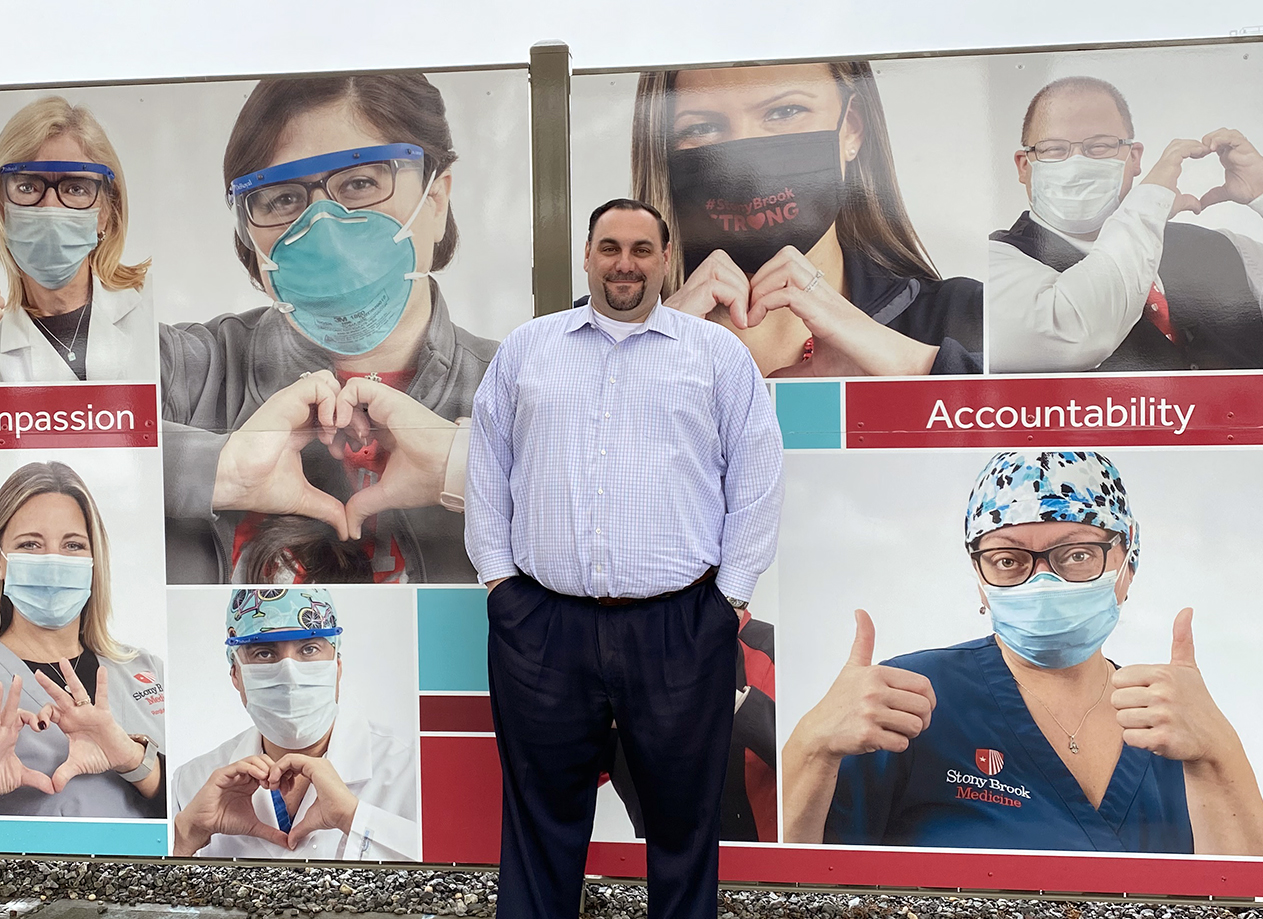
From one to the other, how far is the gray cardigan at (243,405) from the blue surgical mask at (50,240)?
0.34 metres

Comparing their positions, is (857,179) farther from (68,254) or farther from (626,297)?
(68,254)

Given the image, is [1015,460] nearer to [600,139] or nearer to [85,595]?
[600,139]

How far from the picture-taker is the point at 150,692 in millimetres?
2863

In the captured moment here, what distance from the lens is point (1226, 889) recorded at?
8.64ft

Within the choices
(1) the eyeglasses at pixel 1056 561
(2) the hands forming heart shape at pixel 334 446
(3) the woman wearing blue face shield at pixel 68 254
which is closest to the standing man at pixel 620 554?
(2) the hands forming heart shape at pixel 334 446

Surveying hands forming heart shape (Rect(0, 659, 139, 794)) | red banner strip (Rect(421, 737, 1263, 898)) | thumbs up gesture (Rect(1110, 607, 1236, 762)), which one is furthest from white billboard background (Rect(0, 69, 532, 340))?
thumbs up gesture (Rect(1110, 607, 1236, 762))

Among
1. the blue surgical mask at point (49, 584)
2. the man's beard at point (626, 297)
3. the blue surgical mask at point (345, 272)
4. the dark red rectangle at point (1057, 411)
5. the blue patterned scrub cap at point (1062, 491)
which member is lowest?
the blue surgical mask at point (49, 584)

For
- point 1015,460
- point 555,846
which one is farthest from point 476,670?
point 1015,460

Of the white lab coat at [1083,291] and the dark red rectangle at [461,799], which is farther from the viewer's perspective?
the dark red rectangle at [461,799]

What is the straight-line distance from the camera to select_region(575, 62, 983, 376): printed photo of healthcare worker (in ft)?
8.55

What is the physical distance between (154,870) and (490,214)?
2420mm

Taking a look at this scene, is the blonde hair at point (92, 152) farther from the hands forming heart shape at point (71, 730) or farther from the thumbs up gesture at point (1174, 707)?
the thumbs up gesture at point (1174, 707)

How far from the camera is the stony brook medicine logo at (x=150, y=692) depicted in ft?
9.38

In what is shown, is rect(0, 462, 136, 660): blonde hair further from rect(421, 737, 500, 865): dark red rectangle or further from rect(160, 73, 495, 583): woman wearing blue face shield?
rect(421, 737, 500, 865): dark red rectangle
